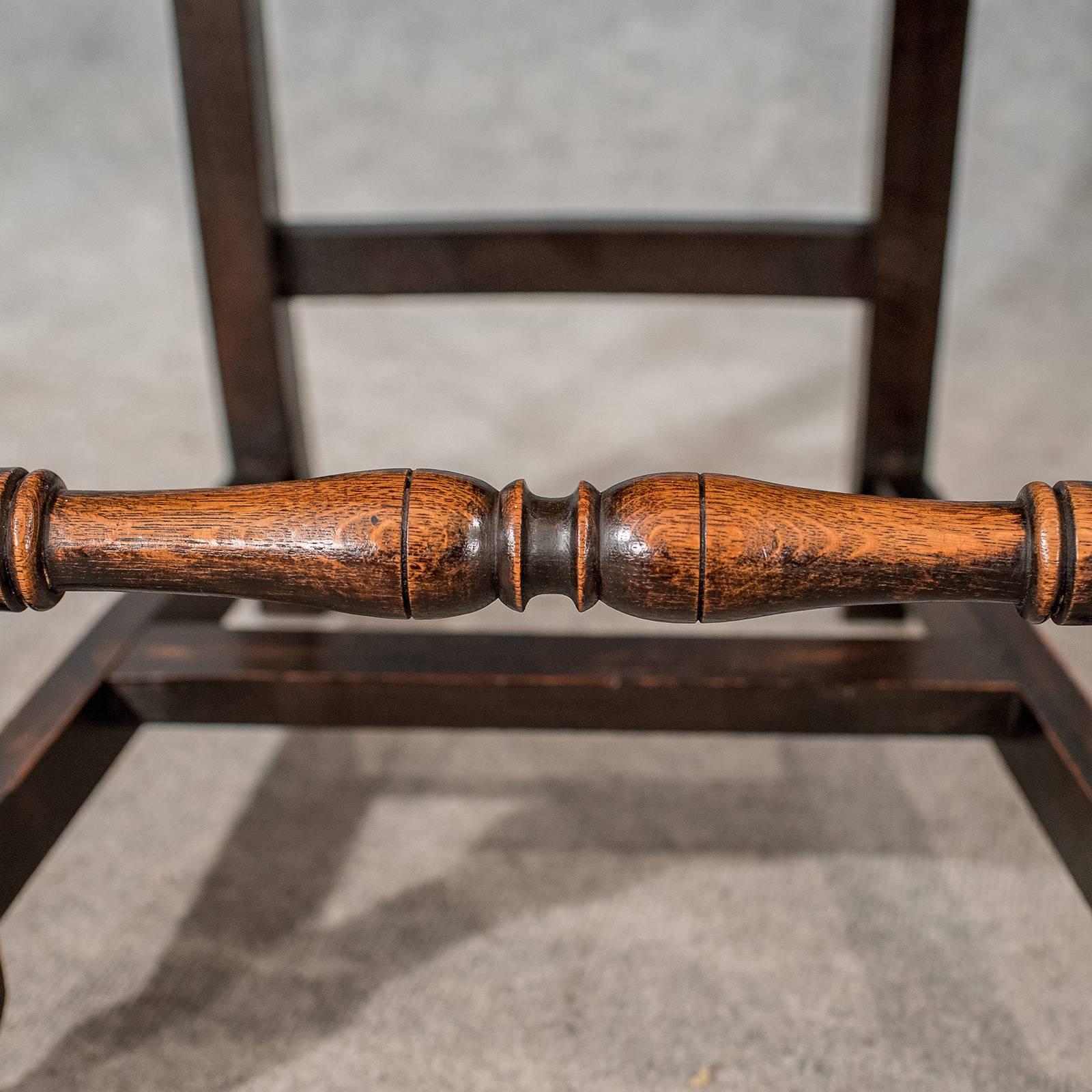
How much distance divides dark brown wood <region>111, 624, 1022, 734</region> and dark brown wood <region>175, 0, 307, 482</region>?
0.20 m

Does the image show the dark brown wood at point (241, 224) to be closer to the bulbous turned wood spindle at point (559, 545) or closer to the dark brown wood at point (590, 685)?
the dark brown wood at point (590, 685)

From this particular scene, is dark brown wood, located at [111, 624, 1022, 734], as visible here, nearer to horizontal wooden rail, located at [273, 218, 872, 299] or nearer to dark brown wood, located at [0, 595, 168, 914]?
dark brown wood, located at [0, 595, 168, 914]

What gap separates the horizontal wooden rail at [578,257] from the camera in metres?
0.81

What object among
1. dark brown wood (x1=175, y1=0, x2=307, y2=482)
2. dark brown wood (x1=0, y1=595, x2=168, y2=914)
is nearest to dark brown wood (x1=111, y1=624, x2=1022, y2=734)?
dark brown wood (x1=0, y1=595, x2=168, y2=914)

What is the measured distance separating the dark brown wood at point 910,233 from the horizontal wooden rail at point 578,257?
0.07 feet

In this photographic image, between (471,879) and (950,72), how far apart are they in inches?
21.0

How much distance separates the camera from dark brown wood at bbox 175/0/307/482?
75cm

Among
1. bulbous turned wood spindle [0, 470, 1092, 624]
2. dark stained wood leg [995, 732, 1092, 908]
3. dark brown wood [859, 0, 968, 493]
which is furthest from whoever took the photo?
dark brown wood [859, 0, 968, 493]

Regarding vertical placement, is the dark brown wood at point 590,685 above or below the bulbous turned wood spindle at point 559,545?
below

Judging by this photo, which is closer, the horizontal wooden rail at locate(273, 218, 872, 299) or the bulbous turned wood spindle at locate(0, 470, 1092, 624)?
the bulbous turned wood spindle at locate(0, 470, 1092, 624)

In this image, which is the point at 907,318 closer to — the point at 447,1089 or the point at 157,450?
the point at 447,1089

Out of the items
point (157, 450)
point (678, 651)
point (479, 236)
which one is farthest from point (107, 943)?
point (157, 450)

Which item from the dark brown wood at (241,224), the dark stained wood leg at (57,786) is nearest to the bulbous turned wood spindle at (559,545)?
the dark stained wood leg at (57,786)

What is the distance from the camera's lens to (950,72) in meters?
0.75
